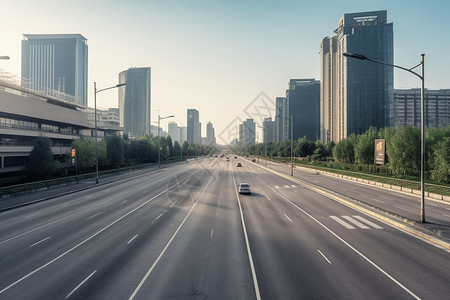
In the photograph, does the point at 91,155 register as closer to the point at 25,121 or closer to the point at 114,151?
the point at 114,151

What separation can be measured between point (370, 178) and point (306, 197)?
19400 millimetres

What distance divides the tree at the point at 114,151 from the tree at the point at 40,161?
16531mm

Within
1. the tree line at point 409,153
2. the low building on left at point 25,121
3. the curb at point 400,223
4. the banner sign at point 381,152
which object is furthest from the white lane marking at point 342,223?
the low building on left at point 25,121

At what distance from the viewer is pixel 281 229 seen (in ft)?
51.1

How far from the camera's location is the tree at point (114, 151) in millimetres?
55644

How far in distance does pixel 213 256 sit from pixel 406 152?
42112mm

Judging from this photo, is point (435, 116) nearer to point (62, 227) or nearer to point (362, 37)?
point (362, 37)

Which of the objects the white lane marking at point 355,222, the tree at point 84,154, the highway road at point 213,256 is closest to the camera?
the highway road at point 213,256

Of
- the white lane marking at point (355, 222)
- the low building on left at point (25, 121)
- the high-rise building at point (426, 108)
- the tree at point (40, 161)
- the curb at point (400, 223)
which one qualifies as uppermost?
the high-rise building at point (426, 108)

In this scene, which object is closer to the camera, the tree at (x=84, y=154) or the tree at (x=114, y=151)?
the tree at (x=84, y=154)

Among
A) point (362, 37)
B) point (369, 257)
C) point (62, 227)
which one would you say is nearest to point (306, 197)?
point (369, 257)

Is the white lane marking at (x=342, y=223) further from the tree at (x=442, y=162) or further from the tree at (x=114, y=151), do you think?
the tree at (x=114, y=151)

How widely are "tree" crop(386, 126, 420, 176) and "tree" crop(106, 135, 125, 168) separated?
55995 mm

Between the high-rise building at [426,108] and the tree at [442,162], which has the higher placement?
the high-rise building at [426,108]
